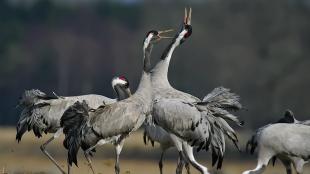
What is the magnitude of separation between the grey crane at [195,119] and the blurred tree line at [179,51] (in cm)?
2908

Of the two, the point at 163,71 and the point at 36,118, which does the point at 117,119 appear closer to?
the point at 163,71

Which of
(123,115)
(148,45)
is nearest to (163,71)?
(148,45)

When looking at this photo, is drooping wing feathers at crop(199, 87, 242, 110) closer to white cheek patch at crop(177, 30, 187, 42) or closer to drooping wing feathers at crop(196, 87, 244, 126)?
drooping wing feathers at crop(196, 87, 244, 126)

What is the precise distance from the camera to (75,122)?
13.6 m

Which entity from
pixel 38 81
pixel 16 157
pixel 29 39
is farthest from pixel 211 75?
pixel 16 157

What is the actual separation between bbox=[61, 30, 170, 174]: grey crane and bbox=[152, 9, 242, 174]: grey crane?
0.66ft

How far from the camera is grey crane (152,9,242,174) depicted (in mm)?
13258

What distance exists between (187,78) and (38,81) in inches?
436

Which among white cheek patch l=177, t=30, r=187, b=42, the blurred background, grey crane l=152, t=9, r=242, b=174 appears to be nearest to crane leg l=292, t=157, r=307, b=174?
grey crane l=152, t=9, r=242, b=174

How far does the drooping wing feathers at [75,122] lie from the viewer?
13531 mm

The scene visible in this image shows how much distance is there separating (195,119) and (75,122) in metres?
1.46

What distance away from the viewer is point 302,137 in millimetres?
13695

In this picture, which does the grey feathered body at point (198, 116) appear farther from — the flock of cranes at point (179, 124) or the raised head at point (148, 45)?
the raised head at point (148, 45)

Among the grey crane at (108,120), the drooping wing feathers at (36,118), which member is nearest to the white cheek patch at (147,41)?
the grey crane at (108,120)
